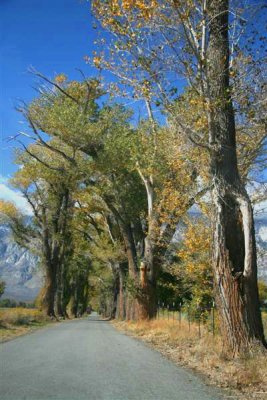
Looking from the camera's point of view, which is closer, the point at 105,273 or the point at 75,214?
the point at 75,214

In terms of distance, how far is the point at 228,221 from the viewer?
1128 cm

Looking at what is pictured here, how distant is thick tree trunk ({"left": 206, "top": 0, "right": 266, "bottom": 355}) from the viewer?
10.4 meters

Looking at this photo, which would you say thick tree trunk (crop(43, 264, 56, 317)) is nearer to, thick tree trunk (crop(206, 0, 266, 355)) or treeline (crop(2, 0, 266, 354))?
treeline (crop(2, 0, 266, 354))

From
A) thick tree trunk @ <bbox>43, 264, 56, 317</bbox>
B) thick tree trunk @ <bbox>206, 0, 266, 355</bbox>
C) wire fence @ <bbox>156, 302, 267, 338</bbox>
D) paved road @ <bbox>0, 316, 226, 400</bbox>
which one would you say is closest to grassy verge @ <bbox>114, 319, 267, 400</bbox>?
paved road @ <bbox>0, 316, 226, 400</bbox>

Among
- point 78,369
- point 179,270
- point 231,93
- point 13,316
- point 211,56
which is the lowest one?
point 78,369

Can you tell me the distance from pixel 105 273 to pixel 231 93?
48378 mm

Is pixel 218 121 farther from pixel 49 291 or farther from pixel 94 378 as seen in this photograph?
pixel 49 291

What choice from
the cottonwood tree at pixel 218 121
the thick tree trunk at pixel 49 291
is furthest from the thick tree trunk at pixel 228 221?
the thick tree trunk at pixel 49 291

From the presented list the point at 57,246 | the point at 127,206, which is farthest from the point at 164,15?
the point at 57,246

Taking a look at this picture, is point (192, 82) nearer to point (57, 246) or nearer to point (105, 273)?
point (57, 246)

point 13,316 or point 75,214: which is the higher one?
point 75,214

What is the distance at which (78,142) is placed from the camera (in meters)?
24.0

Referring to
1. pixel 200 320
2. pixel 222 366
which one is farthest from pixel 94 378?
pixel 200 320

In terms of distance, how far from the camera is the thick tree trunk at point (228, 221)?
10.4 meters
